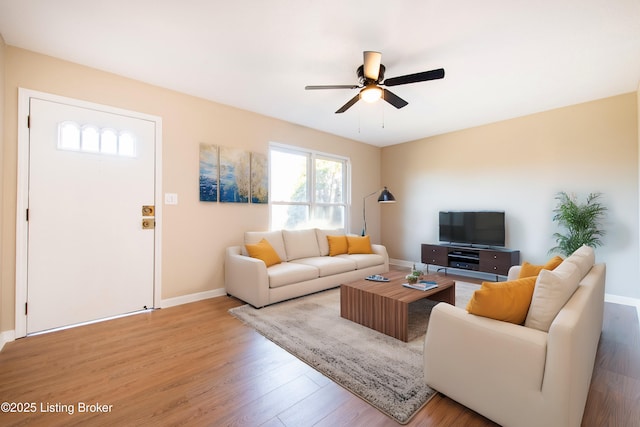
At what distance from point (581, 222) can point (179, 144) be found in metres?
5.21

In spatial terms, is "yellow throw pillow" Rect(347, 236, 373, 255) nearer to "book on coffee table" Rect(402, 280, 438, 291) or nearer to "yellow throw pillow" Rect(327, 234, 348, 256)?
"yellow throw pillow" Rect(327, 234, 348, 256)

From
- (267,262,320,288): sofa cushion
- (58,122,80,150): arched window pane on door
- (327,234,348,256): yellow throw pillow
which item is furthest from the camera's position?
(327,234,348,256): yellow throw pillow

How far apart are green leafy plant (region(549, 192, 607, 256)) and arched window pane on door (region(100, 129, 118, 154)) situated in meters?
5.53

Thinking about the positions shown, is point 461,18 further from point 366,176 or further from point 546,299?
point 366,176

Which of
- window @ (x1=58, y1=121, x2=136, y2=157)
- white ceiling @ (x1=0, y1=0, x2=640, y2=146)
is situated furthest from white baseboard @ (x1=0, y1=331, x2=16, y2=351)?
white ceiling @ (x1=0, y1=0, x2=640, y2=146)

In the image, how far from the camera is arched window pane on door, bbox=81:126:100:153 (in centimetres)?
276

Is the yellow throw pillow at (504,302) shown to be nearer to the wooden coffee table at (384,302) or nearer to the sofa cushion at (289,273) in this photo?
the wooden coffee table at (384,302)

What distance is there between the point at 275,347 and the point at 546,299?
1.91 metres

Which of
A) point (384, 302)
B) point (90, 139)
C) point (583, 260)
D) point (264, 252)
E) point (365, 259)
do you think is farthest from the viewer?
point (365, 259)

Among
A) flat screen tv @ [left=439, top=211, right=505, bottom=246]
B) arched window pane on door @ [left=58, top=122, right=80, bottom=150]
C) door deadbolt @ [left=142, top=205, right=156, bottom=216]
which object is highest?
arched window pane on door @ [left=58, top=122, right=80, bottom=150]

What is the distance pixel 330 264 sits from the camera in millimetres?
3824

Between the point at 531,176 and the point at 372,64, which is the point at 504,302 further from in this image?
the point at 531,176

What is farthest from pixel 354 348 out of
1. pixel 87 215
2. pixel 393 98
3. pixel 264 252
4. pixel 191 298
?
pixel 87 215

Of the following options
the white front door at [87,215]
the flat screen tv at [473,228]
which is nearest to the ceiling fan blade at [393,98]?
the white front door at [87,215]
